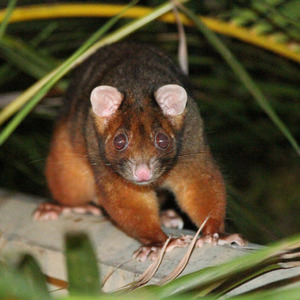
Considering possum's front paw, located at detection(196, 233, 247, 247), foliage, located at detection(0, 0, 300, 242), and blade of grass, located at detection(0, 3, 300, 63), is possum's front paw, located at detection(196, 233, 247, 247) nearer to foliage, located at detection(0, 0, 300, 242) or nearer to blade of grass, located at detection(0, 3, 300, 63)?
foliage, located at detection(0, 0, 300, 242)

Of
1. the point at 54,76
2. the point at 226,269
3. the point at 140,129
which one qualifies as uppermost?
the point at 54,76

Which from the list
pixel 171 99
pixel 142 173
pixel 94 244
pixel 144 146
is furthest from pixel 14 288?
pixel 94 244

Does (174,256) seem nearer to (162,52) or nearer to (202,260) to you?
(202,260)

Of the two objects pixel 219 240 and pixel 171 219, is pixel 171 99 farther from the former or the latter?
pixel 171 219

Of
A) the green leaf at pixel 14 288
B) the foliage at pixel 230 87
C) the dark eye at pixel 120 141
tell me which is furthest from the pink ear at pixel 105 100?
the green leaf at pixel 14 288

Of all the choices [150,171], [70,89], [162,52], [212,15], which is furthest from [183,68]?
[150,171]

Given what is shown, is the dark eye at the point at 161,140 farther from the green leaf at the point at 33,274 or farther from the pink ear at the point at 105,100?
the green leaf at the point at 33,274
